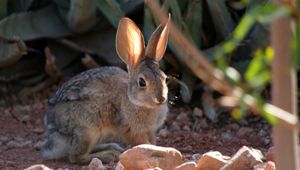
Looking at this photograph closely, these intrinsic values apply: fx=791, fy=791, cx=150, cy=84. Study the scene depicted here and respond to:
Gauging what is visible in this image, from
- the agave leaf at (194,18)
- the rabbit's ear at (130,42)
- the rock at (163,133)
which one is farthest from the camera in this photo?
the agave leaf at (194,18)

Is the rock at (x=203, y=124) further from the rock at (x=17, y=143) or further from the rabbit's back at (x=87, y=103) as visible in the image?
the rock at (x=17, y=143)

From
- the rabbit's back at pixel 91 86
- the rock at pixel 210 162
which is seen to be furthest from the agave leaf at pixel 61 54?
the rock at pixel 210 162

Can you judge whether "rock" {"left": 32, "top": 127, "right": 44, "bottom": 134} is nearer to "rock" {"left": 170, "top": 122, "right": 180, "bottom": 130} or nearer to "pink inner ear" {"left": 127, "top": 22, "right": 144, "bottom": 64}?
"rock" {"left": 170, "top": 122, "right": 180, "bottom": 130}

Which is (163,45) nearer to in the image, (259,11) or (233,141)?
(233,141)

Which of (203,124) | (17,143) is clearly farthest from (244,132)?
(17,143)

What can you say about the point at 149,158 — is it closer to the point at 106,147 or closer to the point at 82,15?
the point at 106,147

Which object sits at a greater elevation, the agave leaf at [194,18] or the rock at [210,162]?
the rock at [210,162]
